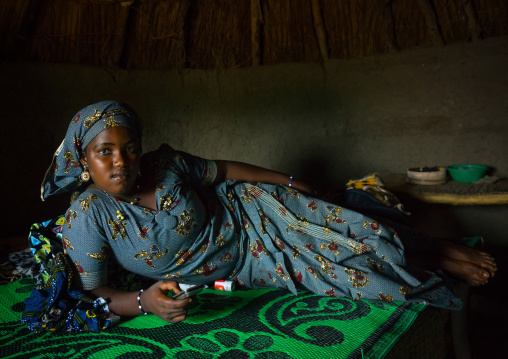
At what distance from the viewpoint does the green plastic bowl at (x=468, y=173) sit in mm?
3018

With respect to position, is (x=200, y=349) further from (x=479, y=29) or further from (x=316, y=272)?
(x=479, y=29)

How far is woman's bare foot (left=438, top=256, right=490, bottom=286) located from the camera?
2006mm

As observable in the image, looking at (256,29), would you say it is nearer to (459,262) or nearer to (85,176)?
(85,176)

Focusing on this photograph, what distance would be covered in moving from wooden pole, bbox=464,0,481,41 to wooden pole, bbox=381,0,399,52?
1.81 ft

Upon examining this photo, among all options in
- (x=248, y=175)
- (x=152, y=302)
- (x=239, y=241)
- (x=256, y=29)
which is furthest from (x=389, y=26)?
(x=152, y=302)

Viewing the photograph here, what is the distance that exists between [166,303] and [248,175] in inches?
38.5

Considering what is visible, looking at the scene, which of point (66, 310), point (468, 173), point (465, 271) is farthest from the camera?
point (468, 173)

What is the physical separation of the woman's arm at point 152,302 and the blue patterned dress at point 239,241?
0.07m

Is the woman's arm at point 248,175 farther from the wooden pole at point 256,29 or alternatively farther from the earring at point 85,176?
the wooden pole at point 256,29

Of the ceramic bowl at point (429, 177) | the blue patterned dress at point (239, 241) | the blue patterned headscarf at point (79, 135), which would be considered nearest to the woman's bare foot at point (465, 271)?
the blue patterned dress at point (239, 241)

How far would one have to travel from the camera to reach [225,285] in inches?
75.0

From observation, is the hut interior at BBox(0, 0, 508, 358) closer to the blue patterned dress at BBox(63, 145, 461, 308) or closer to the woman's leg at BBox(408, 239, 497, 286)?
the woman's leg at BBox(408, 239, 497, 286)

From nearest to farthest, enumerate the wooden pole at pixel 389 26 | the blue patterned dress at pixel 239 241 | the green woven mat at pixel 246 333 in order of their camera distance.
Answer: the green woven mat at pixel 246 333 < the blue patterned dress at pixel 239 241 < the wooden pole at pixel 389 26

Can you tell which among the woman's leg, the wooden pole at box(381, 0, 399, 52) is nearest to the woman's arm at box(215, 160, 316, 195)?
the woman's leg
